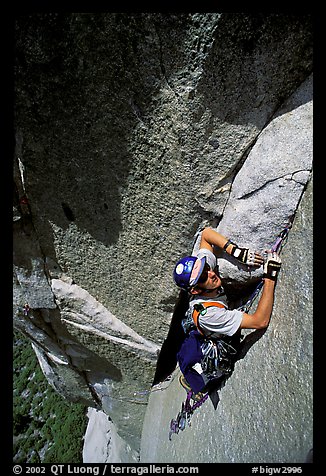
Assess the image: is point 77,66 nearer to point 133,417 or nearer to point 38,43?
point 38,43

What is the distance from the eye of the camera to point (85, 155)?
2.43 meters

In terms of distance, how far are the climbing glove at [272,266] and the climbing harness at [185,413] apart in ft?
4.36

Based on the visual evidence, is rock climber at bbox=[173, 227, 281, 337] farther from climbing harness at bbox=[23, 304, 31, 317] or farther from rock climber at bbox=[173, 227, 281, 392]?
climbing harness at bbox=[23, 304, 31, 317]

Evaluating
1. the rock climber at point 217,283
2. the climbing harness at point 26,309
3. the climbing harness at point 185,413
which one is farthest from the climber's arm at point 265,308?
the climbing harness at point 26,309

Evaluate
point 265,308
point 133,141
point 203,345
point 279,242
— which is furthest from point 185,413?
point 133,141

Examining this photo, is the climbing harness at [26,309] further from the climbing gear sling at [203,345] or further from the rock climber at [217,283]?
the rock climber at [217,283]

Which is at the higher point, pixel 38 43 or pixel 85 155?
pixel 38 43

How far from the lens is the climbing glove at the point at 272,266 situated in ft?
7.01

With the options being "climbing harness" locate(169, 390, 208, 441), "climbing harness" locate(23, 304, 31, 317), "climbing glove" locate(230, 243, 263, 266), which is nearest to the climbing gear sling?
"climbing harness" locate(169, 390, 208, 441)

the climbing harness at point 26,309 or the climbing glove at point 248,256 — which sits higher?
the climbing glove at point 248,256

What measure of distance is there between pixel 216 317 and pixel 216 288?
0.22 meters

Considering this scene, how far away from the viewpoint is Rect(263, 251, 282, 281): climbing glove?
7.01 ft
